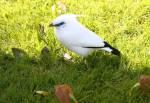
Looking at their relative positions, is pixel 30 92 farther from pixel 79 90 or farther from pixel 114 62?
pixel 114 62

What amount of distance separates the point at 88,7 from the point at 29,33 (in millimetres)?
843

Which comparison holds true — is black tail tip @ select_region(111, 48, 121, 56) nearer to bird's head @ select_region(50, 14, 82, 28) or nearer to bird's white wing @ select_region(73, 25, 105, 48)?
bird's white wing @ select_region(73, 25, 105, 48)

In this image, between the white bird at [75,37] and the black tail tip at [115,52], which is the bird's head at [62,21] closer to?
the white bird at [75,37]

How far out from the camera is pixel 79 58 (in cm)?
380

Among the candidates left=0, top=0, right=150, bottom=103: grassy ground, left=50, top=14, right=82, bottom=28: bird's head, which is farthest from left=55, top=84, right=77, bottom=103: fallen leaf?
left=50, top=14, right=82, bottom=28: bird's head

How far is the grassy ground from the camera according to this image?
11.0ft

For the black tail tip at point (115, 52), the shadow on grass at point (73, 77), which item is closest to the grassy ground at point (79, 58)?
the shadow on grass at point (73, 77)

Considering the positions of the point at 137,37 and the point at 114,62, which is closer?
the point at 114,62

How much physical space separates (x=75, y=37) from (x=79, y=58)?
0.33m

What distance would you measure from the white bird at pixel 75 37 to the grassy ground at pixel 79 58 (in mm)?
195

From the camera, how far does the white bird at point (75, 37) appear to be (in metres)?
3.53

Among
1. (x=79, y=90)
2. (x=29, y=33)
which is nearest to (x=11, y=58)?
(x=29, y=33)

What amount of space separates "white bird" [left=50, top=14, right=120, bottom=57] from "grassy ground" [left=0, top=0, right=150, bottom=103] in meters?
0.19

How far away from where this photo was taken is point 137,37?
4.19 meters
